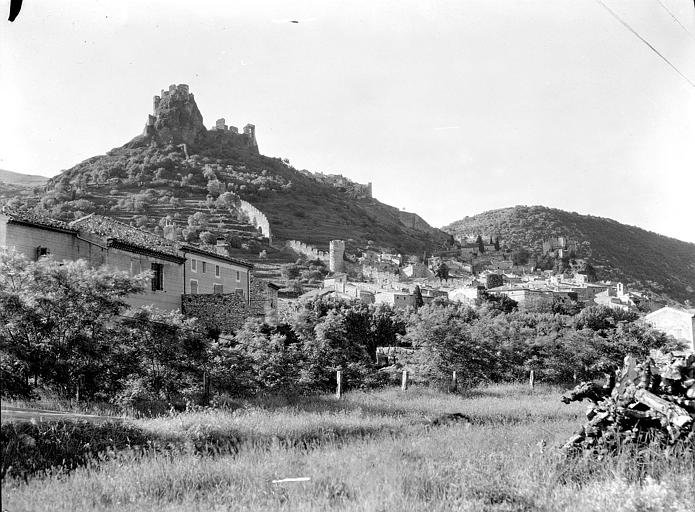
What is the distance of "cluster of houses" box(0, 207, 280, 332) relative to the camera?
934 inches

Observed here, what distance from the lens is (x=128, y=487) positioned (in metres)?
6.23

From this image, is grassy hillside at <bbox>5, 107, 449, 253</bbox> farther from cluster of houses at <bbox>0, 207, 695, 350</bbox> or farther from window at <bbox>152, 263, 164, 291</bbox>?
window at <bbox>152, 263, 164, 291</bbox>

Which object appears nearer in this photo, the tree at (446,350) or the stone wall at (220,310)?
the tree at (446,350)

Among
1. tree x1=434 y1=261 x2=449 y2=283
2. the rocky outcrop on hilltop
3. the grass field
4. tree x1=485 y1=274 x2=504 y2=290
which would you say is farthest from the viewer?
the rocky outcrop on hilltop

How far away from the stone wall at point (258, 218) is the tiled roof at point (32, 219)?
3707 inches

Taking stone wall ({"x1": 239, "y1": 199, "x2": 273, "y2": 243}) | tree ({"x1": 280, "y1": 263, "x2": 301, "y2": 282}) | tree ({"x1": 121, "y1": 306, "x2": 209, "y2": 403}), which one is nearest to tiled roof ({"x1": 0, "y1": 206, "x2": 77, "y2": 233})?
tree ({"x1": 121, "y1": 306, "x2": 209, "y2": 403})

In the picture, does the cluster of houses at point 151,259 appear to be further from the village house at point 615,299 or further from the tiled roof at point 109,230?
the village house at point 615,299

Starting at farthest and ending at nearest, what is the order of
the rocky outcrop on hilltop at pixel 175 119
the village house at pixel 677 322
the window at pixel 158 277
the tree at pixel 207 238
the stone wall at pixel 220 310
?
the rocky outcrop on hilltop at pixel 175 119, the tree at pixel 207 238, the village house at pixel 677 322, the stone wall at pixel 220 310, the window at pixel 158 277

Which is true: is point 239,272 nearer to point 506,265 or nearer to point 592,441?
point 592,441

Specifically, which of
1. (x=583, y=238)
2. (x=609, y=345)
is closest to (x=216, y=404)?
(x=609, y=345)

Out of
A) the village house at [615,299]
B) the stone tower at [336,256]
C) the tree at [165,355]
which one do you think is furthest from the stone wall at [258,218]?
the tree at [165,355]

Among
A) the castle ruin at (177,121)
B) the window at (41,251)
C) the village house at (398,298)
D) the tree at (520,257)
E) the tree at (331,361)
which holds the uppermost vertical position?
the castle ruin at (177,121)

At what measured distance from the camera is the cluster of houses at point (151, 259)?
23.7 metres

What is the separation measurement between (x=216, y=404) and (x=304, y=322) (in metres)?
10.7
